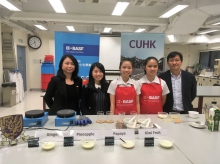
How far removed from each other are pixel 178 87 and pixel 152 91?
40 centimetres

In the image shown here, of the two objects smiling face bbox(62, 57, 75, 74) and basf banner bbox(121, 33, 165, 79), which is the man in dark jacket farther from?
basf banner bbox(121, 33, 165, 79)

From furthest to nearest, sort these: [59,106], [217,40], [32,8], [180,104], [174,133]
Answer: [217,40] → [32,8] → [180,104] → [59,106] → [174,133]

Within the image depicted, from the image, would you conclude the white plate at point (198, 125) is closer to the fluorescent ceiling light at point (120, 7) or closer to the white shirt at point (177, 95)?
the white shirt at point (177, 95)

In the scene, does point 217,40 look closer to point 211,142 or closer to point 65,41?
point 65,41

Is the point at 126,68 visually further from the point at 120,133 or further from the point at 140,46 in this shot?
the point at 140,46

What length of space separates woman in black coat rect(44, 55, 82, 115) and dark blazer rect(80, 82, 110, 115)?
0.06 m

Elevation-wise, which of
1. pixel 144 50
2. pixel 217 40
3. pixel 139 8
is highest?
pixel 139 8

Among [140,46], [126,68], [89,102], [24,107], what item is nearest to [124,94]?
[126,68]

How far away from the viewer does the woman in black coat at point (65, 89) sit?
6.97ft

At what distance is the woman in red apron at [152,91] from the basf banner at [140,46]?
5.32 feet

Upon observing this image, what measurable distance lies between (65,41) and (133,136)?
9.95 ft

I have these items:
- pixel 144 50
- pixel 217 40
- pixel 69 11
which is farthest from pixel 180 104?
pixel 217 40

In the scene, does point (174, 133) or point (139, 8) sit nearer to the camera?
point (174, 133)

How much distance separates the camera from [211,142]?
4.63 feet
